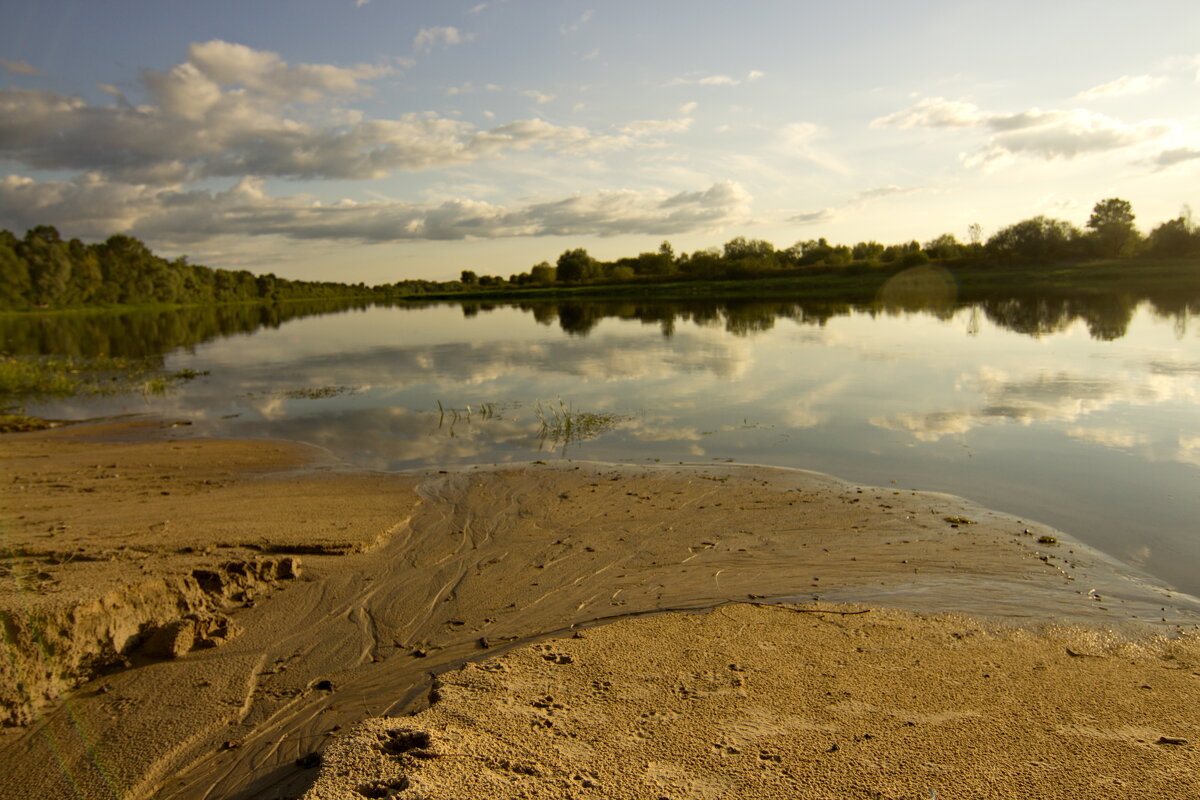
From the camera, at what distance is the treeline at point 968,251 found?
239ft

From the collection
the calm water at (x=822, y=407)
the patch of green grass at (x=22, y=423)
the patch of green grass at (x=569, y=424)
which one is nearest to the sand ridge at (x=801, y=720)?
the calm water at (x=822, y=407)

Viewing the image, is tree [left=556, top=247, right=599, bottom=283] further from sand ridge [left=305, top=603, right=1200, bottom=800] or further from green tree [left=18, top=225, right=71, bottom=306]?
sand ridge [left=305, top=603, right=1200, bottom=800]

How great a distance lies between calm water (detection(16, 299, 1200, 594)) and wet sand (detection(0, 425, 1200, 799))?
5.45 feet

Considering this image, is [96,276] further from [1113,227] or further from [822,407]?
[1113,227]

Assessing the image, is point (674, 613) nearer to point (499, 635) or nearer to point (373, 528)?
point (499, 635)

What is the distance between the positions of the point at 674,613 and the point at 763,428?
798 cm

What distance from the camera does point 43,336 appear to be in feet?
152

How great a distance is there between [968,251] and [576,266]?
67012mm

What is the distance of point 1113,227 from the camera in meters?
76.9

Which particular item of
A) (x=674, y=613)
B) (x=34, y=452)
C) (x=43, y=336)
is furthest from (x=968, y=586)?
(x=43, y=336)

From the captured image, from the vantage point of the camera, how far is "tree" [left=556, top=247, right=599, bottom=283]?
4985 inches

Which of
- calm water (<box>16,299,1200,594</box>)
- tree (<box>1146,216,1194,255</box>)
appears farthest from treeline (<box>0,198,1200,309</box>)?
calm water (<box>16,299,1200,594</box>)

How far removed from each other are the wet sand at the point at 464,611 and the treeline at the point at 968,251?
82.3 m

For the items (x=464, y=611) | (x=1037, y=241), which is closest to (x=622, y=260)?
(x=1037, y=241)
